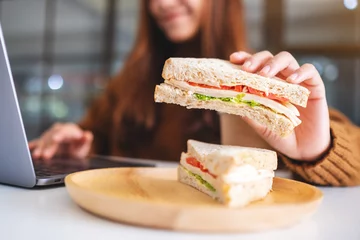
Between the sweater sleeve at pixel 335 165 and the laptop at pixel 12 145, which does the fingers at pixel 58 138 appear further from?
the sweater sleeve at pixel 335 165

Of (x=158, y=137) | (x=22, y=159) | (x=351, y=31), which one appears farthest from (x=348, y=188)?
(x=351, y=31)

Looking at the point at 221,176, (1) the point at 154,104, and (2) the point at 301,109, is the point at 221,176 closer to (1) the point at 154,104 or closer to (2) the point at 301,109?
(2) the point at 301,109

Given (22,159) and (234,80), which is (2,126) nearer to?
(22,159)

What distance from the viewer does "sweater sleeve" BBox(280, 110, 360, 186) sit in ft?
3.36

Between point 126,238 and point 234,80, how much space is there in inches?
17.1

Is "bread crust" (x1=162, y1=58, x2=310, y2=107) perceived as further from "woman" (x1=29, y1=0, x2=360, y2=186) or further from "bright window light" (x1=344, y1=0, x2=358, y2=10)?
"bright window light" (x1=344, y1=0, x2=358, y2=10)

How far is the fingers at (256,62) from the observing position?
0.88 metres

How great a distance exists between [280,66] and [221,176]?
0.36 metres

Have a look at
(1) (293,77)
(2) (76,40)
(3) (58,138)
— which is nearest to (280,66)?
(1) (293,77)

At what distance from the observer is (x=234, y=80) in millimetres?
839

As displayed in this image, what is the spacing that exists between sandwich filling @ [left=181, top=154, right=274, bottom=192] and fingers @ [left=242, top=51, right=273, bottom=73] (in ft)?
0.81

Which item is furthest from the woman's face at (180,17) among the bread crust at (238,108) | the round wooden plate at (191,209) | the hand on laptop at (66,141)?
the round wooden plate at (191,209)

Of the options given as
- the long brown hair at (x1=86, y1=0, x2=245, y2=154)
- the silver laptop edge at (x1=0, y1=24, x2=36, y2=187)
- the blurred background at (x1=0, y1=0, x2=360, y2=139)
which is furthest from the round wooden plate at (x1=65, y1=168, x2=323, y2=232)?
the blurred background at (x1=0, y1=0, x2=360, y2=139)

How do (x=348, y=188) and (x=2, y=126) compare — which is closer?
(x=2, y=126)
